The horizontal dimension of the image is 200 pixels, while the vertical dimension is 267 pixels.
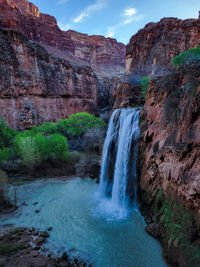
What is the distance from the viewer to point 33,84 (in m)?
24.2

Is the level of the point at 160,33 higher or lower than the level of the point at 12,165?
higher

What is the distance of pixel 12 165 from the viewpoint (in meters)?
13.1

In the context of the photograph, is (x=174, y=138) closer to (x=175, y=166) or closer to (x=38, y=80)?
(x=175, y=166)

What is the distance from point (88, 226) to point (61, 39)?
204 feet

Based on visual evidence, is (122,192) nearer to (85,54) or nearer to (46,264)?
(46,264)

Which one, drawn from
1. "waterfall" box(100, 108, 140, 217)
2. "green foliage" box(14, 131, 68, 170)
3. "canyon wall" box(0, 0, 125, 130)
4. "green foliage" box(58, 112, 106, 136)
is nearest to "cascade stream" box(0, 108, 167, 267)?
"waterfall" box(100, 108, 140, 217)

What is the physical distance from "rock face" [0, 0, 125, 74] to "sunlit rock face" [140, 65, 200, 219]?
137 ft

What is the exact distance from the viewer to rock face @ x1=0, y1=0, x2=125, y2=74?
127ft

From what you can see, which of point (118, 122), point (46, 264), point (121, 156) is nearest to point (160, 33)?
point (118, 122)

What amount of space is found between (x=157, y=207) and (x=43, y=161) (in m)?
10.8

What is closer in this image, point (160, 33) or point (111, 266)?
point (111, 266)

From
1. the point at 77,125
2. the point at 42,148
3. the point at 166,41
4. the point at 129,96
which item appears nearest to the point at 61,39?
the point at 166,41

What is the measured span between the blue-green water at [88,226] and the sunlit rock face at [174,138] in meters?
1.99

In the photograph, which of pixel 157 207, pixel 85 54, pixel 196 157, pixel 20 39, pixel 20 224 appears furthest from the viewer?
pixel 85 54
